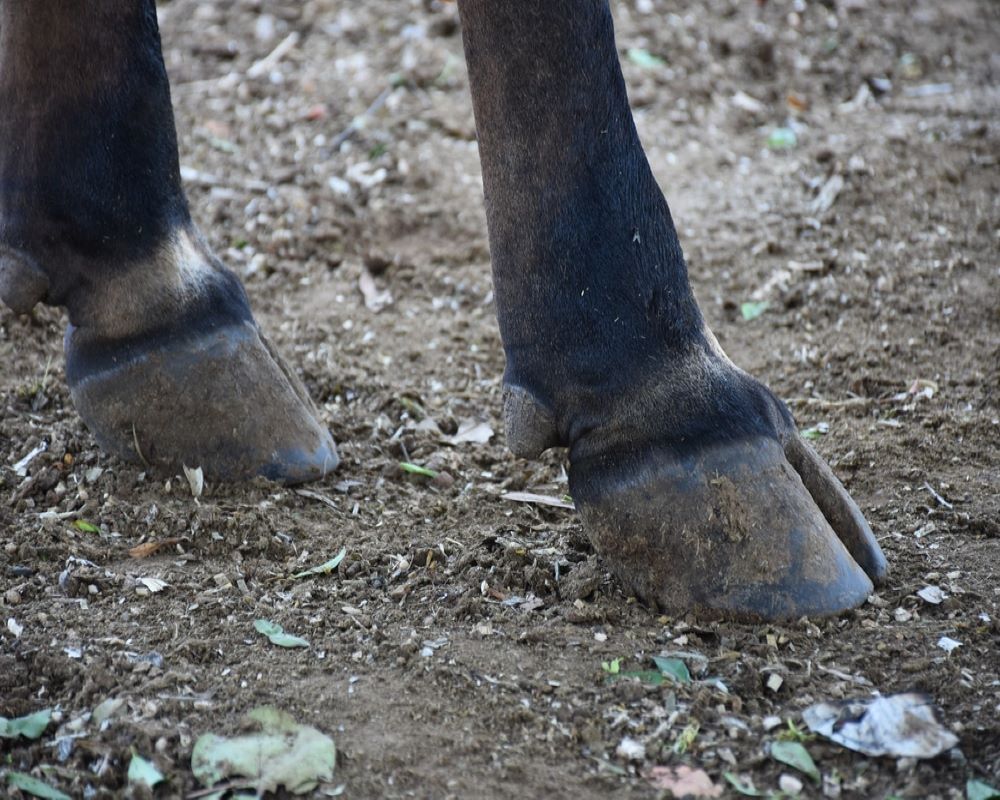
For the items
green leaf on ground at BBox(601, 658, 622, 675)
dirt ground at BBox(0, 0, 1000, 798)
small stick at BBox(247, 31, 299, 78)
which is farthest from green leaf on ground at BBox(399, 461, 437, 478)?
small stick at BBox(247, 31, 299, 78)

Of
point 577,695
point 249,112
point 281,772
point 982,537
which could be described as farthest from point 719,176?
point 281,772

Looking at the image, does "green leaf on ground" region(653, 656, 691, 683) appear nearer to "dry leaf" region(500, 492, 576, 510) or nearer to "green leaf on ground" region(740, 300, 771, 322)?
"dry leaf" region(500, 492, 576, 510)

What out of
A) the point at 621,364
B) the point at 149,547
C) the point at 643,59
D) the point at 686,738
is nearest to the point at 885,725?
the point at 686,738

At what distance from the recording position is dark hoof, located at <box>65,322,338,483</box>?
1899mm

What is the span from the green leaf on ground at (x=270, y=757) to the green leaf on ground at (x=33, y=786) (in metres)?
0.14

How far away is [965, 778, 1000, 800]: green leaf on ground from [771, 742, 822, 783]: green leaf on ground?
15 centimetres

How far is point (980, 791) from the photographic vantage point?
1.28 metres

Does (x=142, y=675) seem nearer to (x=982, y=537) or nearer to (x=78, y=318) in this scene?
(x=78, y=318)

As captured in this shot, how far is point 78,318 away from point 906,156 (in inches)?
89.6

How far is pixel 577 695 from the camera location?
1.45 m

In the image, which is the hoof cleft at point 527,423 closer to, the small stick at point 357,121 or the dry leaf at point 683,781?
the dry leaf at point 683,781

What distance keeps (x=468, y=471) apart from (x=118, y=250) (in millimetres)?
674

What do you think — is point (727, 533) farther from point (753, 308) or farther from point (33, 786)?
point (753, 308)

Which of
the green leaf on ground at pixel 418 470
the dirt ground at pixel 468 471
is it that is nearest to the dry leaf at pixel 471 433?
the dirt ground at pixel 468 471
